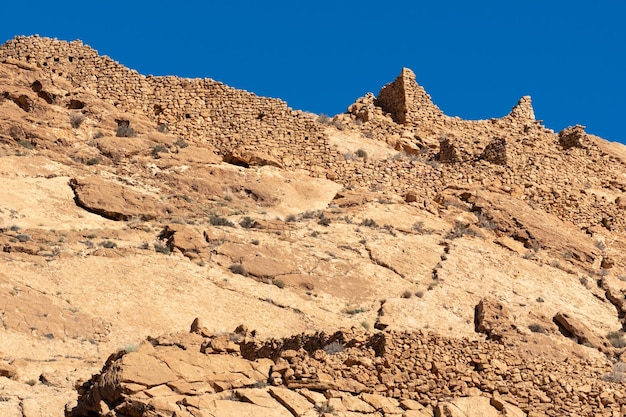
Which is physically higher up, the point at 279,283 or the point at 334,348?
the point at 279,283

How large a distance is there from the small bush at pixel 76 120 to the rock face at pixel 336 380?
47.2 ft

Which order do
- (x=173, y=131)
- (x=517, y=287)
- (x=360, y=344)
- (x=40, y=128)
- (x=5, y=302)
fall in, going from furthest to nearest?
(x=173, y=131), (x=40, y=128), (x=517, y=287), (x=5, y=302), (x=360, y=344)

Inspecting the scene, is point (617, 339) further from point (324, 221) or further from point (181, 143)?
point (181, 143)

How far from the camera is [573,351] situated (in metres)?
22.7

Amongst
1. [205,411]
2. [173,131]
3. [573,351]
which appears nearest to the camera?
[205,411]

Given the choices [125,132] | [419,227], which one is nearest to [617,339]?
[419,227]

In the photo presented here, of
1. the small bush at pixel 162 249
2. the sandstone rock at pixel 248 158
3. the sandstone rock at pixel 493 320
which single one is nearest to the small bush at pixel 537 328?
the sandstone rock at pixel 493 320

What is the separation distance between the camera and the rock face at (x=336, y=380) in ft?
53.8

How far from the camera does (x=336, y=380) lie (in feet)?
55.9

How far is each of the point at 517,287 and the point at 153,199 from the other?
8501 mm

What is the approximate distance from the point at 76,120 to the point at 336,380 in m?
16.7

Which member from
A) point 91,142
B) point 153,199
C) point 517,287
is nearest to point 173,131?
point 91,142

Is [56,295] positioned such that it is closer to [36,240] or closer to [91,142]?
[36,240]

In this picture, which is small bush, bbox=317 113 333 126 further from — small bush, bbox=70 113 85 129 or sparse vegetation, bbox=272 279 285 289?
sparse vegetation, bbox=272 279 285 289
